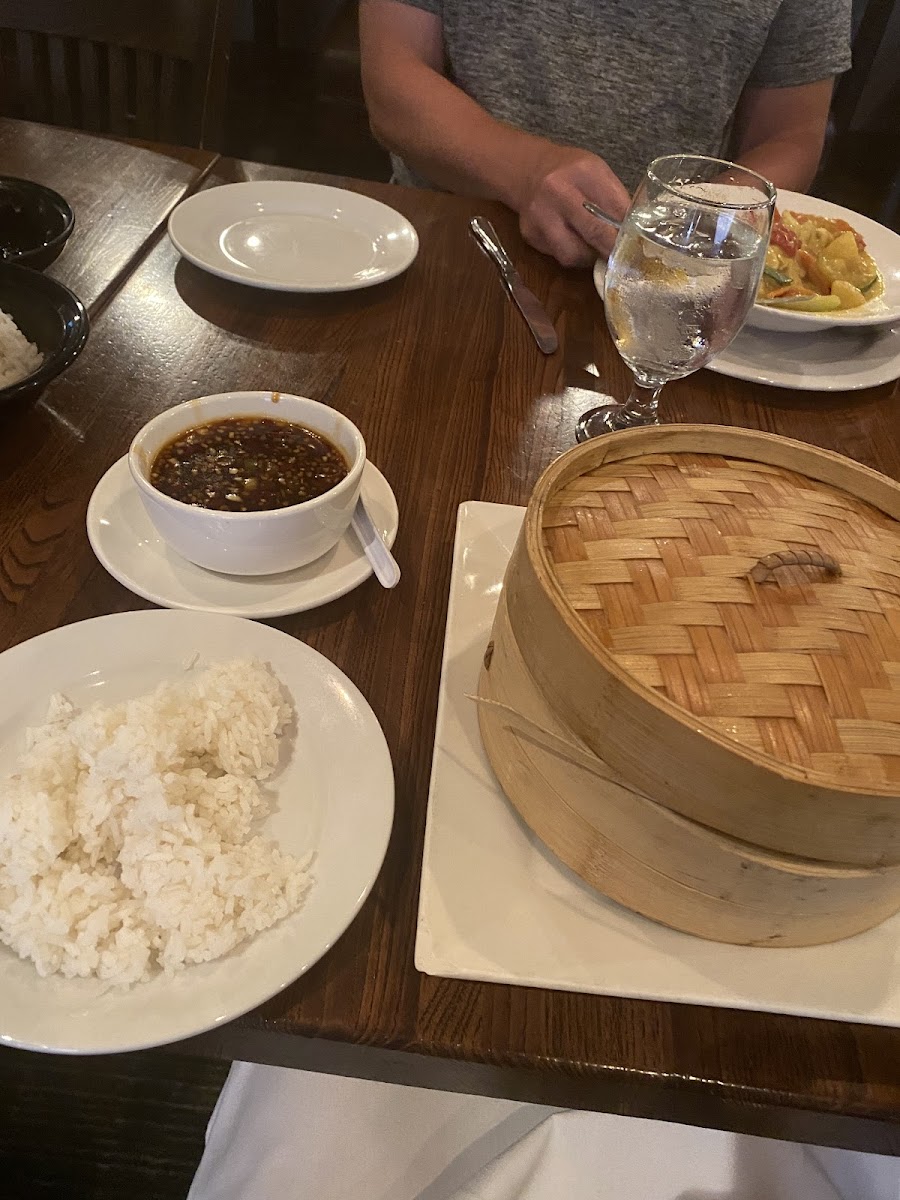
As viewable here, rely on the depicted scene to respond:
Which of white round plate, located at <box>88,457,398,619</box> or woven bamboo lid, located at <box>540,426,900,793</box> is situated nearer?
woven bamboo lid, located at <box>540,426,900,793</box>

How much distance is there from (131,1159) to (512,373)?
48.1 inches

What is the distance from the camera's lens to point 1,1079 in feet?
3.84

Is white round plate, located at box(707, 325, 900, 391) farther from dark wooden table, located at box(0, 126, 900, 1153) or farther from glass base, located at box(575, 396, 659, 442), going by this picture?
glass base, located at box(575, 396, 659, 442)

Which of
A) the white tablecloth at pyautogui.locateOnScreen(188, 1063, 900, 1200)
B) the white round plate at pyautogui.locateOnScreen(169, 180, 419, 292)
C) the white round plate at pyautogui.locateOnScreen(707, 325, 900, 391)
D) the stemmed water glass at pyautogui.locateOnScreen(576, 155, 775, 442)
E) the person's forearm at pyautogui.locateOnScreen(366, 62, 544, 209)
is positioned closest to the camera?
the white tablecloth at pyautogui.locateOnScreen(188, 1063, 900, 1200)

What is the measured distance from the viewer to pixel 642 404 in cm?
117

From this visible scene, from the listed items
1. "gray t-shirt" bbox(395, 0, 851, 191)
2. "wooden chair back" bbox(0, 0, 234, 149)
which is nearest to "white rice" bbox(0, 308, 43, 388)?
"wooden chair back" bbox(0, 0, 234, 149)

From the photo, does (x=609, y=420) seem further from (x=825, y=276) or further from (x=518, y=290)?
(x=825, y=276)

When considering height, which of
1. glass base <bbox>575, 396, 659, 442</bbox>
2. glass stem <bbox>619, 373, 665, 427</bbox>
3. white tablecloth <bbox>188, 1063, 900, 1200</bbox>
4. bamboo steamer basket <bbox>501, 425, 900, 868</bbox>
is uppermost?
bamboo steamer basket <bbox>501, 425, 900, 868</bbox>

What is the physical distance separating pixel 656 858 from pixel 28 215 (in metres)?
1.29

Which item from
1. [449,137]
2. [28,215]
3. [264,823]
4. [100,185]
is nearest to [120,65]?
[100,185]

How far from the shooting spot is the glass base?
1151 mm

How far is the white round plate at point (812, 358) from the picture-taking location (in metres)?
1.27

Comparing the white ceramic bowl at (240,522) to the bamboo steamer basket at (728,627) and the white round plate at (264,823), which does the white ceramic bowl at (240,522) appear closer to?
the white round plate at (264,823)

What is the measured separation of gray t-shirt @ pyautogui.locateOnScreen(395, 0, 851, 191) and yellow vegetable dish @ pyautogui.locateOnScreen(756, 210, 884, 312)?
64 centimetres
